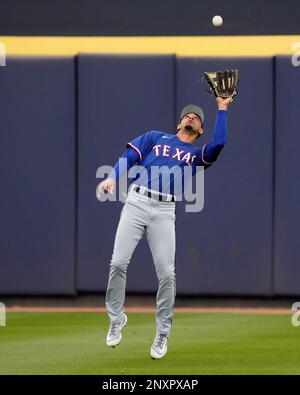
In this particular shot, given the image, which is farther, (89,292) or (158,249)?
(89,292)

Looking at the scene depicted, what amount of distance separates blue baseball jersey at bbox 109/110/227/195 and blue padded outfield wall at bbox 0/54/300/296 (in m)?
4.34

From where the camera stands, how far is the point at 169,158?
291 inches

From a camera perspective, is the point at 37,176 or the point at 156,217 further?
the point at 37,176

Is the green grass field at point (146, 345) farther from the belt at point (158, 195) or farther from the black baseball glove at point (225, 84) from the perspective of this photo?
the black baseball glove at point (225, 84)

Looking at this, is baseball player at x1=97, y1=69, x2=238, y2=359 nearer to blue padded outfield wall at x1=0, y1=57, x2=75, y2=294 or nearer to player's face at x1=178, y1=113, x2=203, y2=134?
player's face at x1=178, y1=113, x2=203, y2=134

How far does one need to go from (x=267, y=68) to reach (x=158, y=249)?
197 inches

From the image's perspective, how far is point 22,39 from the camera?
1218 centimetres

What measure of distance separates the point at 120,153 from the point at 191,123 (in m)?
4.50

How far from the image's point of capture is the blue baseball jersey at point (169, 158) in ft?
24.1

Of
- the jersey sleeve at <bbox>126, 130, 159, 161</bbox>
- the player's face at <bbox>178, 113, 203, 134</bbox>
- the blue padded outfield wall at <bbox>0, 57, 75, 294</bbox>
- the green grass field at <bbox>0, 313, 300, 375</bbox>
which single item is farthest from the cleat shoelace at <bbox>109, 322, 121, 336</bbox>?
the blue padded outfield wall at <bbox>0, 57, 75, 294</bbox>
